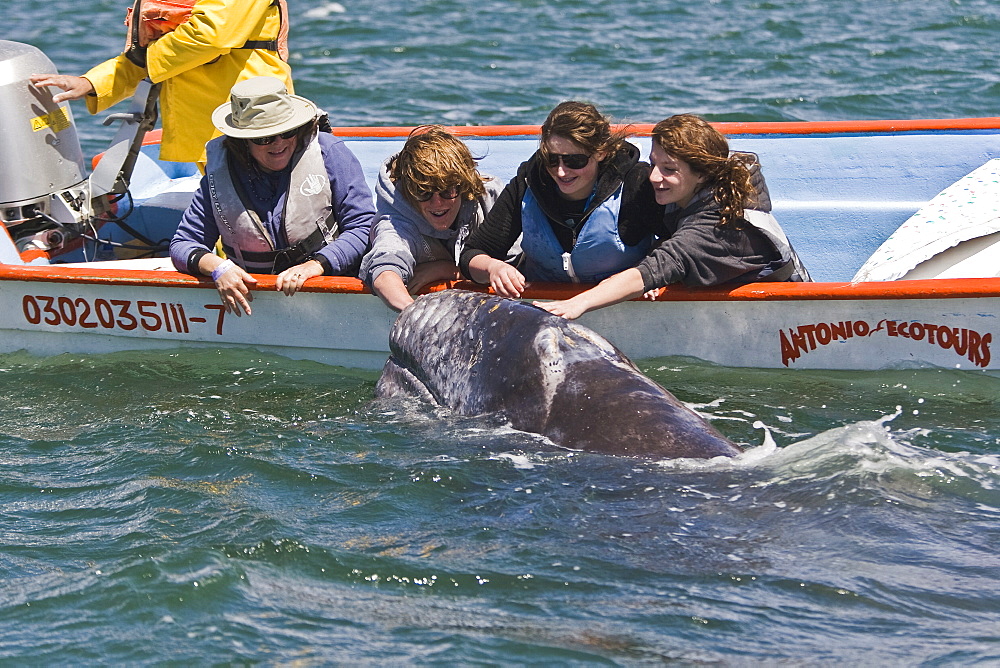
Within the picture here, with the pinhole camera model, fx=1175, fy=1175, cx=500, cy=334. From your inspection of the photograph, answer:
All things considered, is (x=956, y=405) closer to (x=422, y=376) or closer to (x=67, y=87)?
(x=422, y=376)

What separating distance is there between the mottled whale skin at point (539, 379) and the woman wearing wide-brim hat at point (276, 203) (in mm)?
1013

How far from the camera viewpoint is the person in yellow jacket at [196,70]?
7.16m

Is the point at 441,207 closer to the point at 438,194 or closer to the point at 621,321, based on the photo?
the point at 438,194

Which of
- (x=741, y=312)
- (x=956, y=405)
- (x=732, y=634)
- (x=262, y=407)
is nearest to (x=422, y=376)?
Answer: (x=262, y=407)

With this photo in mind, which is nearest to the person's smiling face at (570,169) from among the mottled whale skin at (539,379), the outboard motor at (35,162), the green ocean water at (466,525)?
the mottled whale skin at (539,379)

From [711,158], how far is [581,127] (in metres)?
0.65

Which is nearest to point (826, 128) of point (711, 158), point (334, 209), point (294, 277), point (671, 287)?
point (671, 287)

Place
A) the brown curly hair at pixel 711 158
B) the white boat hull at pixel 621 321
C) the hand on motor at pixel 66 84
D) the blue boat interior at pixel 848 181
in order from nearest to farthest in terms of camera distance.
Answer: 1. the brown curly hair at pixel 711 158
2. the white boat hull at pixel 621 321
3. the hand on motor at pixel 66 84
4. the blue boat interior at pixel 848 181

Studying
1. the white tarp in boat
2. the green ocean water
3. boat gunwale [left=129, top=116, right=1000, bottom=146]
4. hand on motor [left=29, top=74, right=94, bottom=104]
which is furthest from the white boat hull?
boat gunwale [left=129, top=116, right=1000, bottom=146]

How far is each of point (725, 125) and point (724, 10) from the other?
958cm

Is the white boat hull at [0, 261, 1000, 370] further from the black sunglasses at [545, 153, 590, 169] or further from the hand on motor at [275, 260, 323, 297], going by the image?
the black sunglasses at [545, 153, 590, 169]

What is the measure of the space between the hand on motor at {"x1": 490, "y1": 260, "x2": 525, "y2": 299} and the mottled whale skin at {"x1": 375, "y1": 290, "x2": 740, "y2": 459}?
0.29 metres

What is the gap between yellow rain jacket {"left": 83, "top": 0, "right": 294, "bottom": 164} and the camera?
716 centimetres

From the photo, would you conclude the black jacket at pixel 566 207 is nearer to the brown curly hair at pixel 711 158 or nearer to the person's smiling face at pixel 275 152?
the brown curly hair at pixel 711 158
